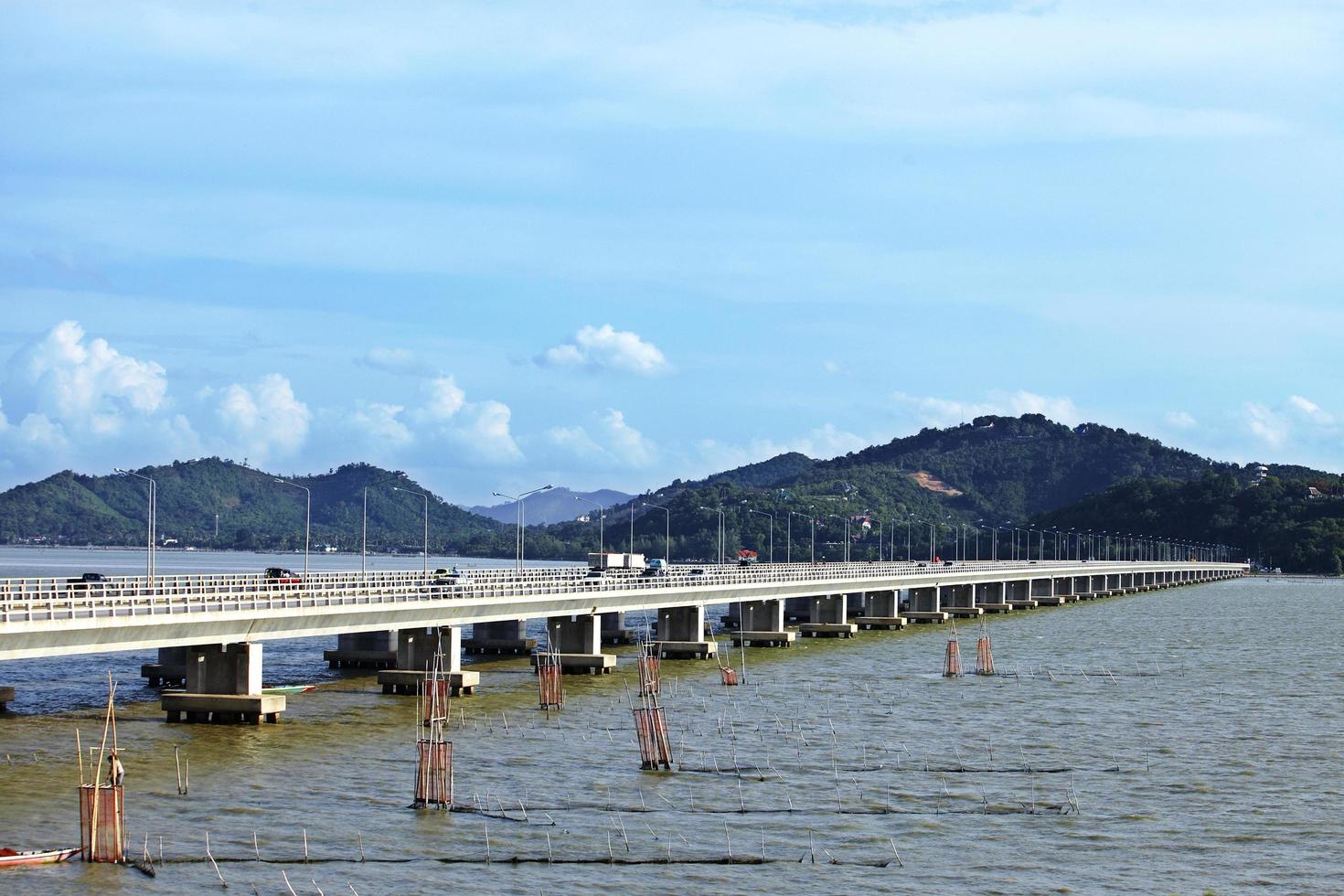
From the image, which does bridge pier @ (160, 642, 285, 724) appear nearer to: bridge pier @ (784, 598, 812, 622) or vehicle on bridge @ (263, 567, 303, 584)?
vehicle on bridge @ (263, 567, 303, 584)

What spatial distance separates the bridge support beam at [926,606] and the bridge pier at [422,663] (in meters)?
82.1

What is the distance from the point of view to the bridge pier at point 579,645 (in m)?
89.0

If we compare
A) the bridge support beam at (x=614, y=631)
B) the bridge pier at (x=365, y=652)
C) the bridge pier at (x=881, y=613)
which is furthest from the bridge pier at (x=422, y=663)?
the bridge pier at (x=881, y=613)

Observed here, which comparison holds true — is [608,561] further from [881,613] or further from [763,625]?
[881,613]

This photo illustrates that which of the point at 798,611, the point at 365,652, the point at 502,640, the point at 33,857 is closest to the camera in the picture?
the point at 33,857

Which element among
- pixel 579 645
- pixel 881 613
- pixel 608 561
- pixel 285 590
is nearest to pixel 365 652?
pixel 579 645

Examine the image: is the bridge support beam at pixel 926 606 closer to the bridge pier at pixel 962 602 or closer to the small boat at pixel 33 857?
the bridge pier at pixel 962 602

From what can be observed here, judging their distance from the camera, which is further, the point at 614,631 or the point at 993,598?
the point at 993,598

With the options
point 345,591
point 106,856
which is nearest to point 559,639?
point 345,591

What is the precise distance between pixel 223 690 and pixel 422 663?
606 inches

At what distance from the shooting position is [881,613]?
148625mm

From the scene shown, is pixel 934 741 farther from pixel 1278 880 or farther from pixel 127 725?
pixel 127 725

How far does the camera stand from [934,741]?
6238 cm

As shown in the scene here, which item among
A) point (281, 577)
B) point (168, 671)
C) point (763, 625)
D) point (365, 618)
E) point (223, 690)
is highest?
point (281, 577)
